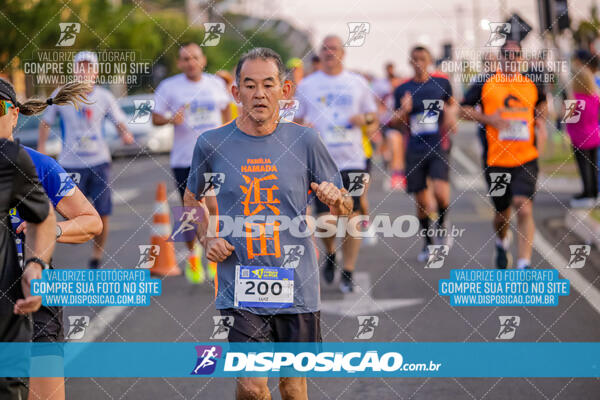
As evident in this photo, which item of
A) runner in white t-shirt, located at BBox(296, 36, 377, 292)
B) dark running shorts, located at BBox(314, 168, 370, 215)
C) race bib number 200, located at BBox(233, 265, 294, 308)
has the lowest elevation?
race bib number 200, located at BBox(233, 265, 294, 308)

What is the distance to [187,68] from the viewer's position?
1030 cm

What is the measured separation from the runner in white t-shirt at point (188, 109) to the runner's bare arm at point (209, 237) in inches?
190


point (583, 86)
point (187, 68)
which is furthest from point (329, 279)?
point (583, 86)

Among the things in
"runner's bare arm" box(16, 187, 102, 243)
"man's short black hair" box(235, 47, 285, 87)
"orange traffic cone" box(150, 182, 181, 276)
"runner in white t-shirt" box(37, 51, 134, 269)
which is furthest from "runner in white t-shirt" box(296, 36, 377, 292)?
"runner's bare arm" box(16, 187, 102, 243)

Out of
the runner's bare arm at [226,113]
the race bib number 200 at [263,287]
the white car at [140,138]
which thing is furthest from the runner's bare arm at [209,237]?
the white car at [140,138]

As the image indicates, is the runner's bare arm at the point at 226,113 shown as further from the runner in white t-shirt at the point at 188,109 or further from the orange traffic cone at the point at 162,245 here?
the orange traffic cone at the point at 162,245

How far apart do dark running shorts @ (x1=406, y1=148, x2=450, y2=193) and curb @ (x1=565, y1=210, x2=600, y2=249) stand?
5.91ft

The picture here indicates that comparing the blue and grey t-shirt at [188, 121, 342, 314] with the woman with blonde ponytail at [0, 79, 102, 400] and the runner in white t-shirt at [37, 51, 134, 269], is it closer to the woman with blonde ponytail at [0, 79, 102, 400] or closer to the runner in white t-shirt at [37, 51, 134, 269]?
the woman with blonde ponytail at [0, 79, 102, 400]

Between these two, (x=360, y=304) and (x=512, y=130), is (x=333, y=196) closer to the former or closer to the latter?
(x=360, y=304)

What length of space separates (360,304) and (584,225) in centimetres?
445

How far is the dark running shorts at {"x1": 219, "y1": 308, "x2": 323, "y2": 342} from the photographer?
4.91m

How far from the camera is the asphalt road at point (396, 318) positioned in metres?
6.43

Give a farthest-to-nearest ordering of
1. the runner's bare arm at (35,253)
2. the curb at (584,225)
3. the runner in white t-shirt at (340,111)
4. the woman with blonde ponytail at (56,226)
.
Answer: the curb at (584,225) → the runner in white t-shirt at (340,111) → the woman with blonde ponytail at (56,226) → the runner's bare arm at (35,253)

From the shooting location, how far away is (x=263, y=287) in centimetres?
489
